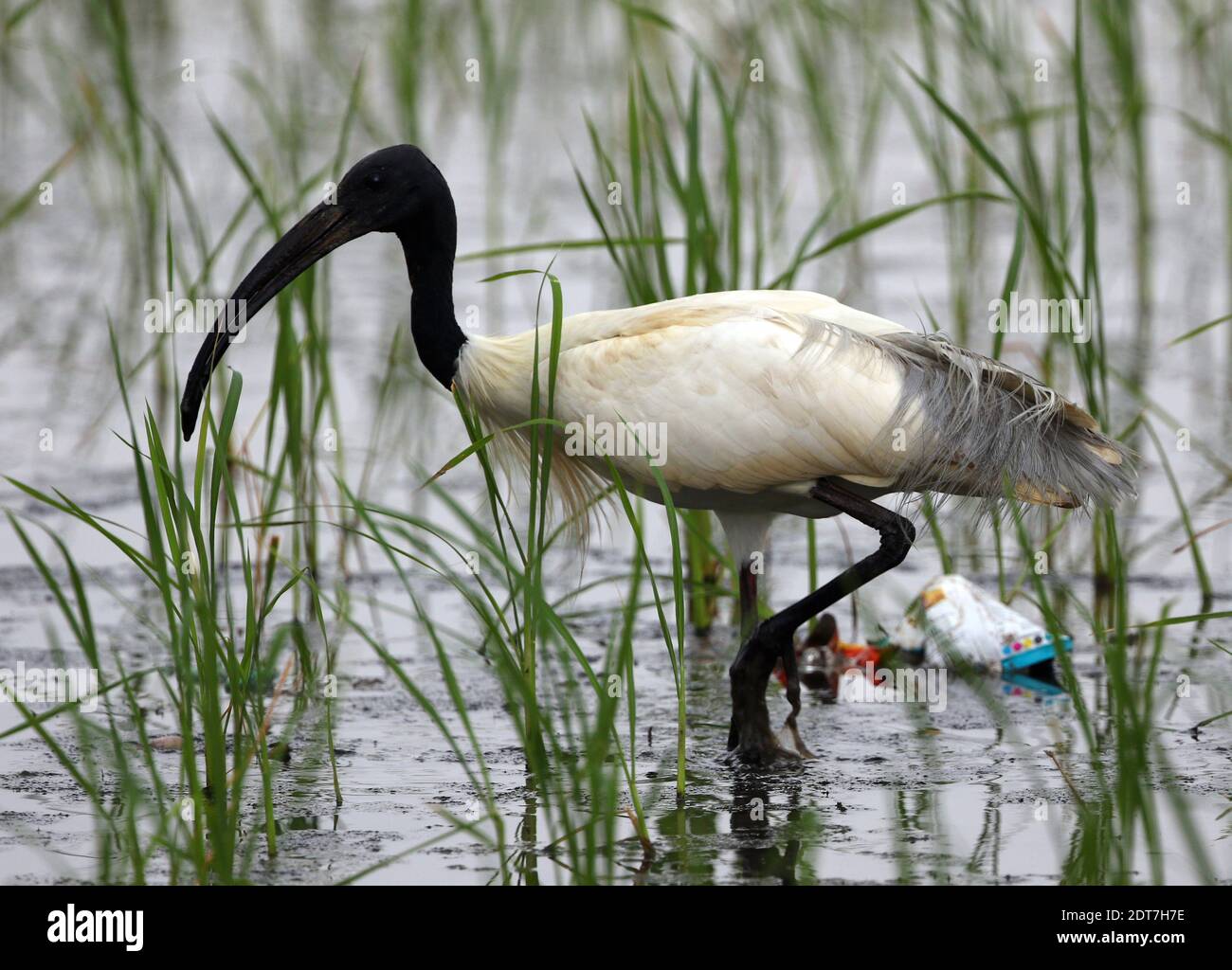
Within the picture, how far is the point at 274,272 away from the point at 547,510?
4.69 ft

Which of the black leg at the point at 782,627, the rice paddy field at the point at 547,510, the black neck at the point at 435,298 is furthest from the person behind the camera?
the black neck at the point at 435,298

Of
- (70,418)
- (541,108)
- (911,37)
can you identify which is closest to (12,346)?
(70,418)

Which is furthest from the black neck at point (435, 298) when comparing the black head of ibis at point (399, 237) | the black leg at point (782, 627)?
the black leg at point (782, 627)

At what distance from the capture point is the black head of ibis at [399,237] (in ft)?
17.6

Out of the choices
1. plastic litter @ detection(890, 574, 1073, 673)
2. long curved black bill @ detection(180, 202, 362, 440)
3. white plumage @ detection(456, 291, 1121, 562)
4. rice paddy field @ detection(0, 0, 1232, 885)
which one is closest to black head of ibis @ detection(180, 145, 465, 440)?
long curved black bill @ detection(180, 202, 362, 440)

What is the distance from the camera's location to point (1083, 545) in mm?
7141

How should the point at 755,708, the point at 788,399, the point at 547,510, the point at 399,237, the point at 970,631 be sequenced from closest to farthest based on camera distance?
the point at 788,399, the point at 755,708, the point at 399,237, the point at 970,631, the point at 547,510

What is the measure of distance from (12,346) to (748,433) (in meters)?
5.02

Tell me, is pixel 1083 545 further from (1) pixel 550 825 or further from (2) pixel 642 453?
(1) pixel 550 825

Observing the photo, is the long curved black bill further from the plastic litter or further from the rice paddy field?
the plastic litter

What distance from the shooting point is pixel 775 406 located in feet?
16.8

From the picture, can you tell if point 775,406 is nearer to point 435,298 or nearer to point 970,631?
point 435,298

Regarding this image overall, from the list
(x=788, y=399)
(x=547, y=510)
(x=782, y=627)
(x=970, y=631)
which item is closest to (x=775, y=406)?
(x=788, y=399)

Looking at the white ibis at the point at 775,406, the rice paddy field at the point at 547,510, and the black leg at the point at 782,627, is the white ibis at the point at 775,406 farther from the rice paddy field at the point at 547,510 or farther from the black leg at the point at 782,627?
the rice paddy field at the point at 547,510
